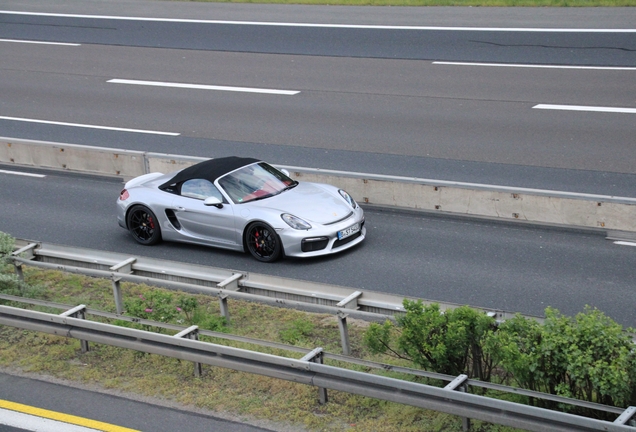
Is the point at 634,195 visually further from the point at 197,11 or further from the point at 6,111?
the point at 197,11

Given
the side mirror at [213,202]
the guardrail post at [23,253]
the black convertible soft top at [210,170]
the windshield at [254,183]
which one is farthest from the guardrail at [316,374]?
the black convertible soft top at [210,170]

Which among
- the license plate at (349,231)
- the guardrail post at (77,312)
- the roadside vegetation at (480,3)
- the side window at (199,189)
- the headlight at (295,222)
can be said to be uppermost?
the roadside vegetation at (480,3)

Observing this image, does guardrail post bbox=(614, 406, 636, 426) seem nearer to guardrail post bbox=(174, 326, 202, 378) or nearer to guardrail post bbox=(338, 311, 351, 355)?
guardrail post bbox=(338, 311, 351, 355)

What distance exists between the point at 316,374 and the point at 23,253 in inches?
216

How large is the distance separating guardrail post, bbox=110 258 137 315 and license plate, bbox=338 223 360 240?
10.5 feet

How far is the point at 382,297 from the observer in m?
9.41

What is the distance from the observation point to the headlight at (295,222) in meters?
12.5

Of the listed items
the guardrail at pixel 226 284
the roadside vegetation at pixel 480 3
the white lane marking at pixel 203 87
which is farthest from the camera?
the roadside vegetation at pixel 480 3

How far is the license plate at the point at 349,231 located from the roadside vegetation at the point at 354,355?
2367 millimetres

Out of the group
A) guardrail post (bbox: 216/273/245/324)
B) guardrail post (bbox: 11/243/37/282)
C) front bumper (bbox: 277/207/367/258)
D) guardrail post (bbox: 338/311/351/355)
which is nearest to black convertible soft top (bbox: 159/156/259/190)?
front bumper (bbox: 277/207/367/258)

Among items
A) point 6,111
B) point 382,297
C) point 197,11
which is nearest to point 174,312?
point 382,297

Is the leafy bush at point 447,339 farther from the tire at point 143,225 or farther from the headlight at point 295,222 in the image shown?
the tire at point 143,225

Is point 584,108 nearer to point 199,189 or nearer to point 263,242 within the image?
point 263,242

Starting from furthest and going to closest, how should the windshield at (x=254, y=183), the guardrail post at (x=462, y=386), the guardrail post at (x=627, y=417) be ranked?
the windshield at (x=254, y=183) < the guardrail post at (x=462, y=386) < the guardrail post at (x=627, y=417)
